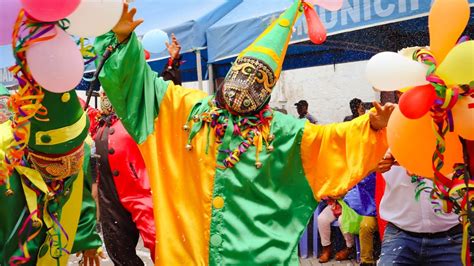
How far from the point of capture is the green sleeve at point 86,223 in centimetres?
338

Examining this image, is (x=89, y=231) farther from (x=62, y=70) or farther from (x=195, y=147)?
(x=62, y=70)

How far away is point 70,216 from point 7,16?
1.10 m

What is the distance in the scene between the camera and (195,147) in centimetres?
361

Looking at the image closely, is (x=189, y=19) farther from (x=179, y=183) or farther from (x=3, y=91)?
(x=179, y=183)

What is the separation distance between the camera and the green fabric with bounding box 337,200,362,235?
251 inches

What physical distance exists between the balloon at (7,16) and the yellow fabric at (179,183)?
1447 millimetres

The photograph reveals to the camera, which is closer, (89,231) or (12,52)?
(12,52)

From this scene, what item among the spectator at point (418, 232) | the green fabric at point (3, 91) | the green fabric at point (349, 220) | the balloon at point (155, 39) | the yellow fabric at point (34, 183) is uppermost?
the yellow fabric at point (34, 183)

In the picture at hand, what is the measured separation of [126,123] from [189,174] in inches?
17.2

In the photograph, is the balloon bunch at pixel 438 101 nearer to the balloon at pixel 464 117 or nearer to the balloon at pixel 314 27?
the balloon at pixel 464 117

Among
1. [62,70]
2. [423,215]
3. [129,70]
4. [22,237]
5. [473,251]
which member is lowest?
[423,215]

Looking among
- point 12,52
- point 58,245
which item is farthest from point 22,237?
point 12,52

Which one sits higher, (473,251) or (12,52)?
(12,52)

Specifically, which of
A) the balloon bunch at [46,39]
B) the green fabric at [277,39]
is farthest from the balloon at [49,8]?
the green fabric at [277,39]
